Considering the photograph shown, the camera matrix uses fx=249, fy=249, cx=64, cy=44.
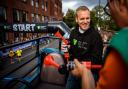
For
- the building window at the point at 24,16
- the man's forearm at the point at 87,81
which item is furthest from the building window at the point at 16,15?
the man's forearm at the point at 87,81

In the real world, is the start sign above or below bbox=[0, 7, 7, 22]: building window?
below

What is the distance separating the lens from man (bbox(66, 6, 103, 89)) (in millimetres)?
3238

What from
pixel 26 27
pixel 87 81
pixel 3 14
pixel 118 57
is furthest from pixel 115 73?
pixel 3 14

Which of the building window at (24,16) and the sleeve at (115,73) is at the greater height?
the building window at (24,16)

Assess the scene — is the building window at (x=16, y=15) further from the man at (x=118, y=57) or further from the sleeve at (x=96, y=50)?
the man at (x=118, y=57)

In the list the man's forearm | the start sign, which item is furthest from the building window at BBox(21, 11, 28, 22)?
the man's forearm

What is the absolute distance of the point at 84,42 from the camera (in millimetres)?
3303

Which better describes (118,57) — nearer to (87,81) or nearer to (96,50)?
(87,81)

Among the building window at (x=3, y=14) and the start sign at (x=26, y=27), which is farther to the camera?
the building window at (x=3, y=14)

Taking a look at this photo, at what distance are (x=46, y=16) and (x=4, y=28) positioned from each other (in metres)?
41.5

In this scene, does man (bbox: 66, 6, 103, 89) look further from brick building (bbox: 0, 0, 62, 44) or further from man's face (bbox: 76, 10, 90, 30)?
brick building (bbox: 0, 0, 62, 44)

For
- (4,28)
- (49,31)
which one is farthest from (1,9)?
(49,31)

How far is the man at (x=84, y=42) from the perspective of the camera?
10.6ft

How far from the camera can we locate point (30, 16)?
40875mm
